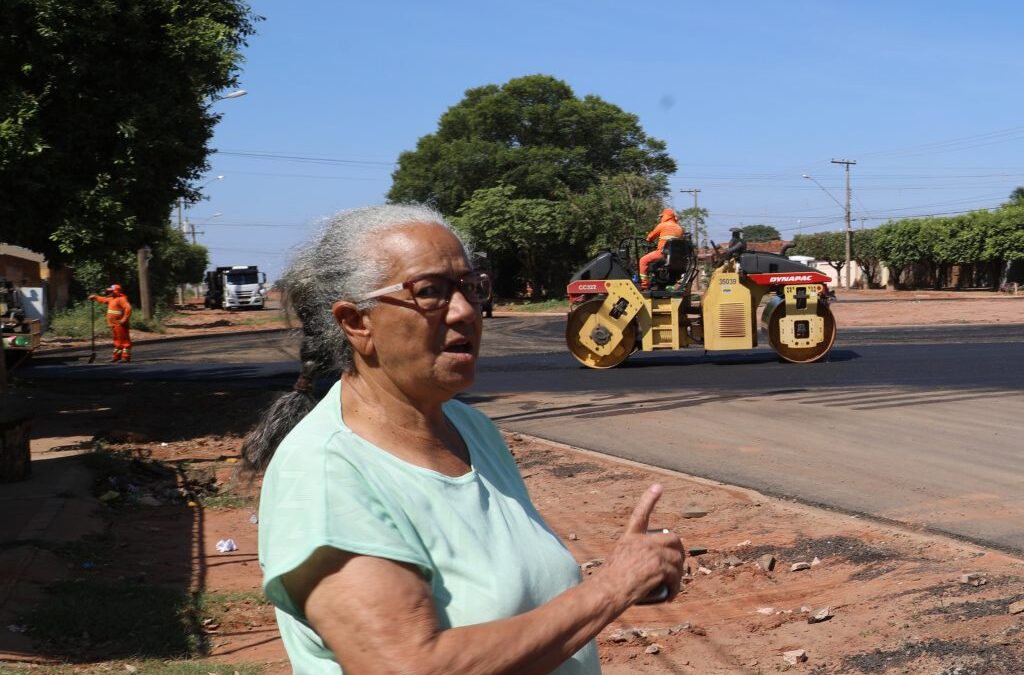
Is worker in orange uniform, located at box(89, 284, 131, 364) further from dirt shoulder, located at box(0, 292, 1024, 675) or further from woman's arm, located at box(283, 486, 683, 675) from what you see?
woman's arm, located at box(283, 486, 683, 675)

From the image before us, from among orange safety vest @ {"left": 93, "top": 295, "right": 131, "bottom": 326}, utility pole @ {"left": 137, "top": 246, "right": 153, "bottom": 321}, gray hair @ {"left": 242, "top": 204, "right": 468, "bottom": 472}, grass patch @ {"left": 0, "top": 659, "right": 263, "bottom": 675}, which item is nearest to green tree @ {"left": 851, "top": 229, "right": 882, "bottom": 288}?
utility pole @ {"left": 137, "top": 246, "right": 153, "bottom": 321}

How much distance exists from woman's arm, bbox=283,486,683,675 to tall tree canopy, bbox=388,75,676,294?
49.9 meters

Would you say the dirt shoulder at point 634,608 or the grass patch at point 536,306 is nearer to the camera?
the dirt shoulder at point 634,608

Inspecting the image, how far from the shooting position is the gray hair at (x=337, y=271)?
2461 millimetres

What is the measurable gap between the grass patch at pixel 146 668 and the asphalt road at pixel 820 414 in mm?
2156

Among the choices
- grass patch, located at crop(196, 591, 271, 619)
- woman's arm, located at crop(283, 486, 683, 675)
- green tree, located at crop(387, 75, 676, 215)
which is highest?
green tree, located at crop(387, 75, 676, 215)

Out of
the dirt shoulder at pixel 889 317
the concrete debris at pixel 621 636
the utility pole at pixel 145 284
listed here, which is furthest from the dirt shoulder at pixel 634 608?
the utility pole at pixel 145 284

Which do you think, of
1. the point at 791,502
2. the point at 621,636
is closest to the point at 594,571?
the point at 621,636

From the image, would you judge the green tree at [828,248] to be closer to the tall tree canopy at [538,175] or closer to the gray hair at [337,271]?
the tall tree canopy at [538,175]

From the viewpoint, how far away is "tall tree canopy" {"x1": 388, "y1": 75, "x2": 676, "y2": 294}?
5462cm

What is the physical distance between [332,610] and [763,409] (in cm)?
1257

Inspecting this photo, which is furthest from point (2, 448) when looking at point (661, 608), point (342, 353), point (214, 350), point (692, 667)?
point (214, 350)

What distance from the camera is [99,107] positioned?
1502 cm

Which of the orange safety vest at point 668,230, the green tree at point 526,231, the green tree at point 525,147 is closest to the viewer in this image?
the orange safety vest at point 668,230
